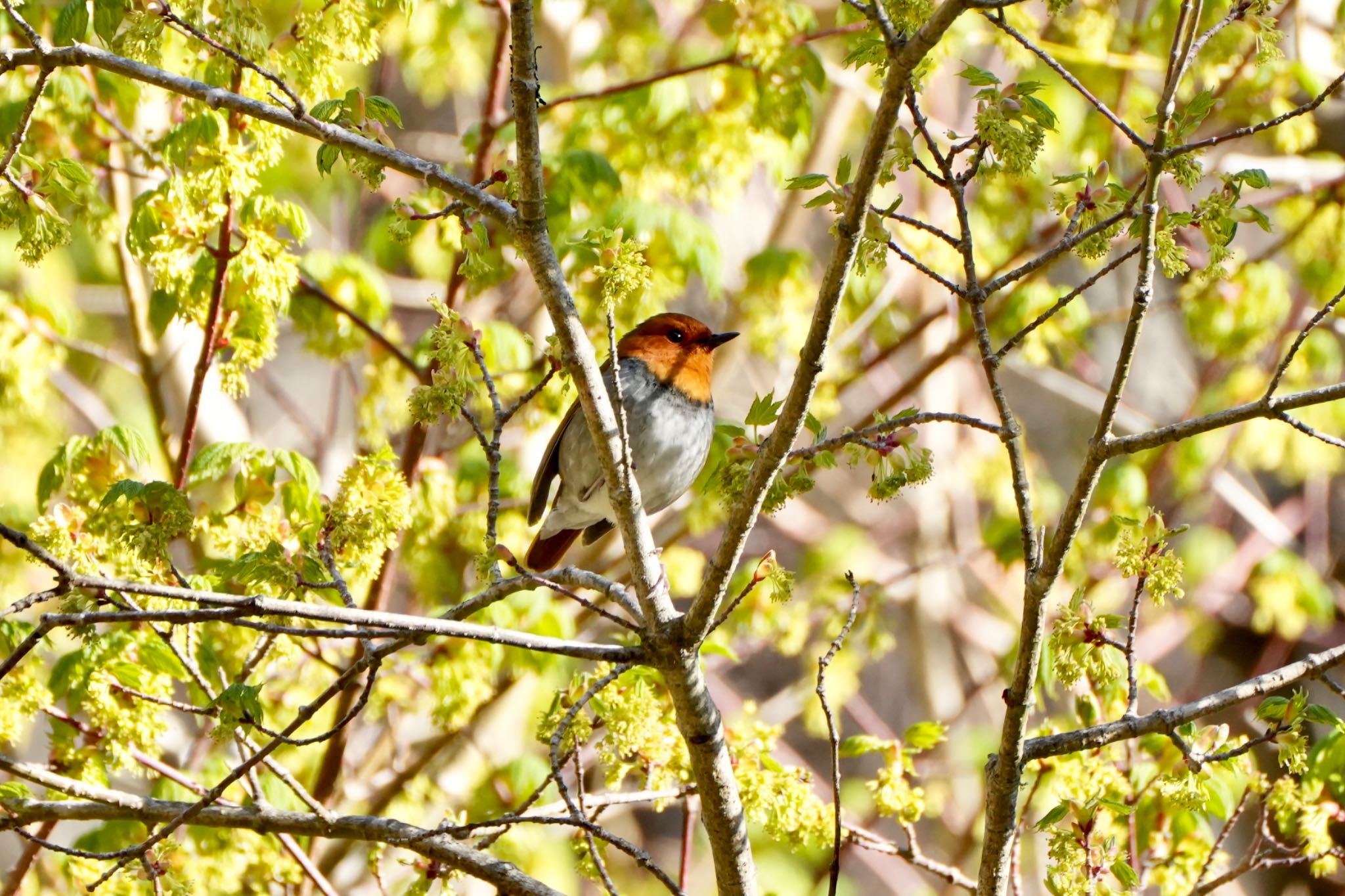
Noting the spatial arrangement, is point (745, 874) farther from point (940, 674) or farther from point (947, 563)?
point (940, 674)

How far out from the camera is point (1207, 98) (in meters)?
2.18

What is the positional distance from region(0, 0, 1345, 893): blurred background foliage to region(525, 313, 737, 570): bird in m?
0.19

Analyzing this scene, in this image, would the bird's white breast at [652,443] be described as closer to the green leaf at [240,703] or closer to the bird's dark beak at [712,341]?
the bird's dark beak at [712,341]

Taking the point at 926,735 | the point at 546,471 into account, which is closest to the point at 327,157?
the point at 546,471

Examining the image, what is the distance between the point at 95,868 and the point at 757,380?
6.43 meters

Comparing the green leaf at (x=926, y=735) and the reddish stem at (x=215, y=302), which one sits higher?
the reddish stem at (x=215, y=302)

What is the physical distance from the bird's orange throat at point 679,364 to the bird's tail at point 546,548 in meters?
0.75

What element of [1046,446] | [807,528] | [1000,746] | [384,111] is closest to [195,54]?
[384,111]

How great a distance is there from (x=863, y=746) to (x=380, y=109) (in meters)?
1.94

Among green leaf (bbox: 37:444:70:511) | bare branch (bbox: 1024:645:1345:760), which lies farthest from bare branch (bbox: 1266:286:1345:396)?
green leaf (bbox: 37:444:70:511)

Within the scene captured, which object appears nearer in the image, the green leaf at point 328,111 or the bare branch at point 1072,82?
the bare branch at point 1072,82

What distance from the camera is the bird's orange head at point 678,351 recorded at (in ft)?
14.1

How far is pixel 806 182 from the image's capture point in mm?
2252

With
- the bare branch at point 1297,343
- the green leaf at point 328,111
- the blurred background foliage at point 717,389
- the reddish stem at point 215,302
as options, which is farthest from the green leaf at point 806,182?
the reddish stem at point 215,302
